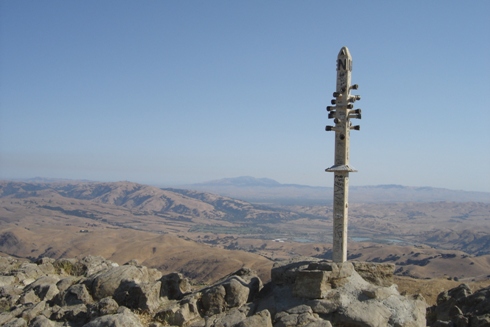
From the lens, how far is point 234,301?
16156 millimetres

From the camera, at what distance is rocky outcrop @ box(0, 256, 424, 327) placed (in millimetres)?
14219

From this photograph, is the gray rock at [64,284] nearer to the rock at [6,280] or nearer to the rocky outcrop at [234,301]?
the rocky outcrop at [234,301]

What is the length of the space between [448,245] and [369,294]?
676 feet

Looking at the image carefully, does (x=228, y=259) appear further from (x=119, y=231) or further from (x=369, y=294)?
(x=369, y=294)

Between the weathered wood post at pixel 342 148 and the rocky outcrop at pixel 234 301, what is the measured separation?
144 cm

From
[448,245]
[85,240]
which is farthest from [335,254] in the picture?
[448,245]

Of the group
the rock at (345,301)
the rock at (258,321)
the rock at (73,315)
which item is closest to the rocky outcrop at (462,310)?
the rock at (345,301)

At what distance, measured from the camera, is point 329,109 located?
60.9 feet

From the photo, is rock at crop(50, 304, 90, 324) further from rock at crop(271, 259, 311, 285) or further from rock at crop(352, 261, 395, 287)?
rock at crop(352, 261, 395, 287)

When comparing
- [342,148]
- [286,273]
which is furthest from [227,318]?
[342,148]

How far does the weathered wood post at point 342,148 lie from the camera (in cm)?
1812

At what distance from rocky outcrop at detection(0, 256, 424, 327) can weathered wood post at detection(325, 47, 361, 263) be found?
144cm

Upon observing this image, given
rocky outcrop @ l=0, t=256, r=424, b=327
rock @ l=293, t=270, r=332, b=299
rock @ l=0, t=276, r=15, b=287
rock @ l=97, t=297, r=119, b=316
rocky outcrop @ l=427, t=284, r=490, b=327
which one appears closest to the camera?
rocky outcrop @ l=0, t=256, r=424, b=327

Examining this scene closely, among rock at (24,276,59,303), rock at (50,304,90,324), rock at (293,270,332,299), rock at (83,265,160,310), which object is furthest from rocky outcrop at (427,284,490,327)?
rock at (24,276,59,303)
